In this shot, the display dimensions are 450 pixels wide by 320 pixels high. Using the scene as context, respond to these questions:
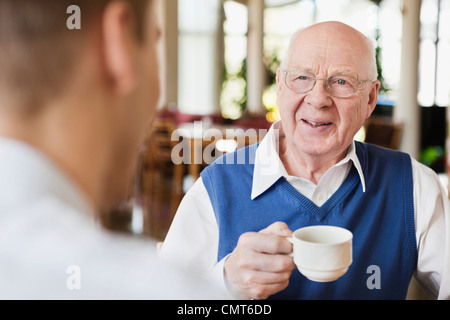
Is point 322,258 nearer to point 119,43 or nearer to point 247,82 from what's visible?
point 119,43

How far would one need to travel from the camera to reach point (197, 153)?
481cm

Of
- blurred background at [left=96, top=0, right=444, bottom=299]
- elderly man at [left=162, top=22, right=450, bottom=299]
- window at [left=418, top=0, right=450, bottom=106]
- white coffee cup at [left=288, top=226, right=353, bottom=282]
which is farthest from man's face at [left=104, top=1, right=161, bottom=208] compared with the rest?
window at [left=418, top=0, right=450, bottom=106]

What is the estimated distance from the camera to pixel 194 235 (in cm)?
139

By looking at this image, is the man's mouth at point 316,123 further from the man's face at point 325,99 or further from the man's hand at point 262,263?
the man's hand at point 262,263

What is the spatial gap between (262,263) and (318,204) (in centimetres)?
34

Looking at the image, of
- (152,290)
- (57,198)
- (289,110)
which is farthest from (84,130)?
(289,110)

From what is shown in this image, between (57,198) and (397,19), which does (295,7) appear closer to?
(397,19)

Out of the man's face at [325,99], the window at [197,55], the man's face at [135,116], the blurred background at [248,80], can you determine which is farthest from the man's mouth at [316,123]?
the window at [197,55]

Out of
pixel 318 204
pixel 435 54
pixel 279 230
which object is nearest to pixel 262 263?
pixel 279 230

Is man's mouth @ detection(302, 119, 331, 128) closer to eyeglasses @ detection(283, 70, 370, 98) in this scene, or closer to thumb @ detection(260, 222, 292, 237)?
eyeglasses @ detection(283, 70, 370, 98)

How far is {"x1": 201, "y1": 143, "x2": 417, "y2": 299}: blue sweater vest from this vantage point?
133 cm

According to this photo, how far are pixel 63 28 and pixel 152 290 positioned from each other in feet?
0.96

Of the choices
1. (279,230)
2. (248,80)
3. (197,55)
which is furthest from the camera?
(197,55)

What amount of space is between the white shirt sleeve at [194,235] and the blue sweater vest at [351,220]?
0.04 metres
